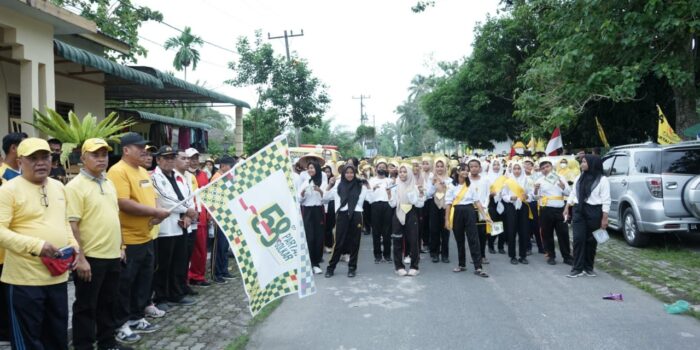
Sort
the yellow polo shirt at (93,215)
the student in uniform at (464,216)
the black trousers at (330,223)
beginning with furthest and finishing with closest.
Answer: the black trousers at (330,223) < the student in uniform at (464,216) < the yellow polo shirt at (93,215)

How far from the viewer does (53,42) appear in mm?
9352

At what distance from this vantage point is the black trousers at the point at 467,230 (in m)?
7.85

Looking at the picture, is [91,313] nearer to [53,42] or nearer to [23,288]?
[23,288]

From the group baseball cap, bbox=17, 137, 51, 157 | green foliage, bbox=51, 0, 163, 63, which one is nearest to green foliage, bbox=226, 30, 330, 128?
green foliage, bbox=51, 0, 163, 63

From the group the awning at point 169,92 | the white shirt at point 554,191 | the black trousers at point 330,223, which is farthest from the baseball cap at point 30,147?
the awning at point 169,92

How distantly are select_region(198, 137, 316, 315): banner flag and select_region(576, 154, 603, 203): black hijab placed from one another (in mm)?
4974

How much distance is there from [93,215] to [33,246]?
0.84 metres

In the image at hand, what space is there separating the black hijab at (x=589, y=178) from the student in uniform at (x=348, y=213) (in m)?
3.32

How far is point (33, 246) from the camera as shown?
3418mm

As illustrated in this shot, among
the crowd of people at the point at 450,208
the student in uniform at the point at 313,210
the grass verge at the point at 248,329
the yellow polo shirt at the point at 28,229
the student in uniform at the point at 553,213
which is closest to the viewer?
the yellow polo shirt at the point at 28,229

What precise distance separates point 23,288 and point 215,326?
2.20 metres

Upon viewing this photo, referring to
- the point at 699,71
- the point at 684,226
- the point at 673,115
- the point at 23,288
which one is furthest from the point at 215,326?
the point at 673,115

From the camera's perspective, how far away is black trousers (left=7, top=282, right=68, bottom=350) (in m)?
3.62

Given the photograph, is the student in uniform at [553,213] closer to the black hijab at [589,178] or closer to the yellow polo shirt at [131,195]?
the black hijab at [589,178]
